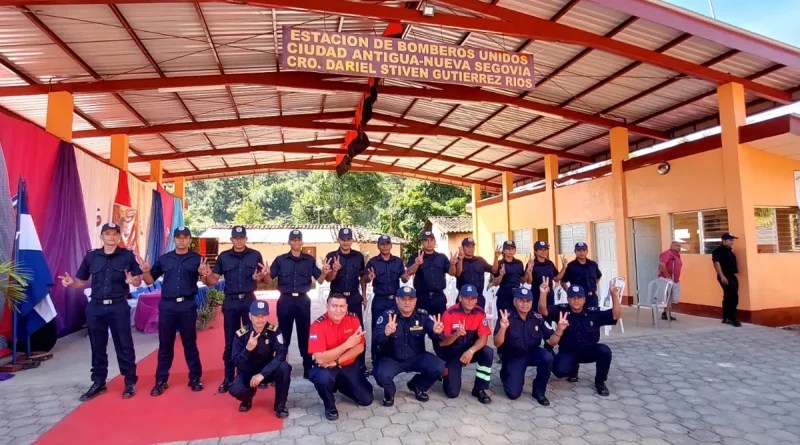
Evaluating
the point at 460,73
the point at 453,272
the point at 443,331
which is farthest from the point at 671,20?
the point at 443,331

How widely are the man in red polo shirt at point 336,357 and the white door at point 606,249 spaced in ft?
27.3

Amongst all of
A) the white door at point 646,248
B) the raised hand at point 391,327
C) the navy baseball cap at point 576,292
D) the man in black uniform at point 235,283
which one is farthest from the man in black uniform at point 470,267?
the white door at point 646,248

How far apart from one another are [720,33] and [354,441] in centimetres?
729

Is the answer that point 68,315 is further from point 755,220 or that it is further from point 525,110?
point 755,220

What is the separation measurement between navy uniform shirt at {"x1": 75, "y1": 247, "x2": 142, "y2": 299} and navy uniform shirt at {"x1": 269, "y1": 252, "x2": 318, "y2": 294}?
136cm

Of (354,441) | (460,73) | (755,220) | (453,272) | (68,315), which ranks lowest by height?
(354,441)

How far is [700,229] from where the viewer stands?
8547mm

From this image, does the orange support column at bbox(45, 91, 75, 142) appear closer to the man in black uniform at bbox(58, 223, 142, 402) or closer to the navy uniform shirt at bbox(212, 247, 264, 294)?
the man in black uniform at bbox(58, 223, 142, 402)

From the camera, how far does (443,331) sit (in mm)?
4285

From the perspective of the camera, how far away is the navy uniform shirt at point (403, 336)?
13.6ft

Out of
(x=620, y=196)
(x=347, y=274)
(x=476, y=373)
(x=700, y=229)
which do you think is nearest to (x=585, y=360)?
(x=476, y=373)

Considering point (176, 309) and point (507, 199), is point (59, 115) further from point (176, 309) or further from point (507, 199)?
point (507, 199)

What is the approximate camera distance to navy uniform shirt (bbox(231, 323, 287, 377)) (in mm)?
3758

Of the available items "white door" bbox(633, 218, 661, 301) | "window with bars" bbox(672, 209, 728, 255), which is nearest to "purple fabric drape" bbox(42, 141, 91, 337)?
"window with bars" bbox(672, 209, 728, 255)
